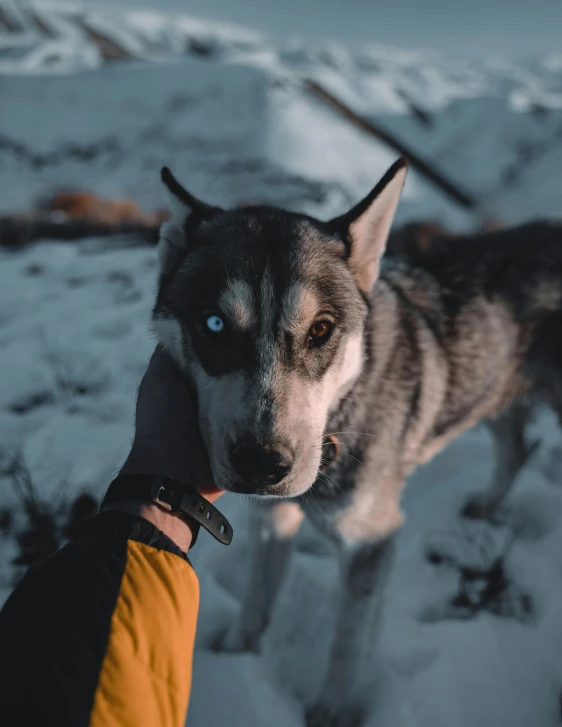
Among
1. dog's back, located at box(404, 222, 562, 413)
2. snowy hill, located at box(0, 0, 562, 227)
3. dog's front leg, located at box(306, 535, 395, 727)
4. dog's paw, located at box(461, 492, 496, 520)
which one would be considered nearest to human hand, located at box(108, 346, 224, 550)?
dog's front leg, located at box(306, 535, 395, 727)

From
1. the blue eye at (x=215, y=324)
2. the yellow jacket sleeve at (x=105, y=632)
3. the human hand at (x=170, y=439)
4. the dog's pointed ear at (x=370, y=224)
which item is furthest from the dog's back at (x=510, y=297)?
the yellow jacket sleeve at (x=105, y=632)

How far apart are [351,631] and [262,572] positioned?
51 centimetres

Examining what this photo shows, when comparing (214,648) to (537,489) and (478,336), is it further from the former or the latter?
(537,489)

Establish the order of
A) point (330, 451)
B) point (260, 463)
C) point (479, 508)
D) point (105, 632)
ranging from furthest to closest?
point (479, 508) → point (330, 451) → point (260, 463) → point (105, 632)

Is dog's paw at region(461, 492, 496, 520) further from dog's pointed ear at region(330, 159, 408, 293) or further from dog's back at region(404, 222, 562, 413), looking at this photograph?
dog's pointed ear at region(330, 159, 408, 293)

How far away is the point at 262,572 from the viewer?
218cm

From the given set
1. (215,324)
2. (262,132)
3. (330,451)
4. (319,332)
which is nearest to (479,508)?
(330,451)

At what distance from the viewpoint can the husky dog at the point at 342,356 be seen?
142 centimetres

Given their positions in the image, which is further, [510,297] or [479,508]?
[479,508]

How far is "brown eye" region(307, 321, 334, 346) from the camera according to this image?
1.55 m

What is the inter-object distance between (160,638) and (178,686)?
0.48 ft

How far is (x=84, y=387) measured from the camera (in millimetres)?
3602

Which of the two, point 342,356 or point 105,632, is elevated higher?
point 342,356

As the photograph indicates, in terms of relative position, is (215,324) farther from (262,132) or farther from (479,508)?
(262,132)
